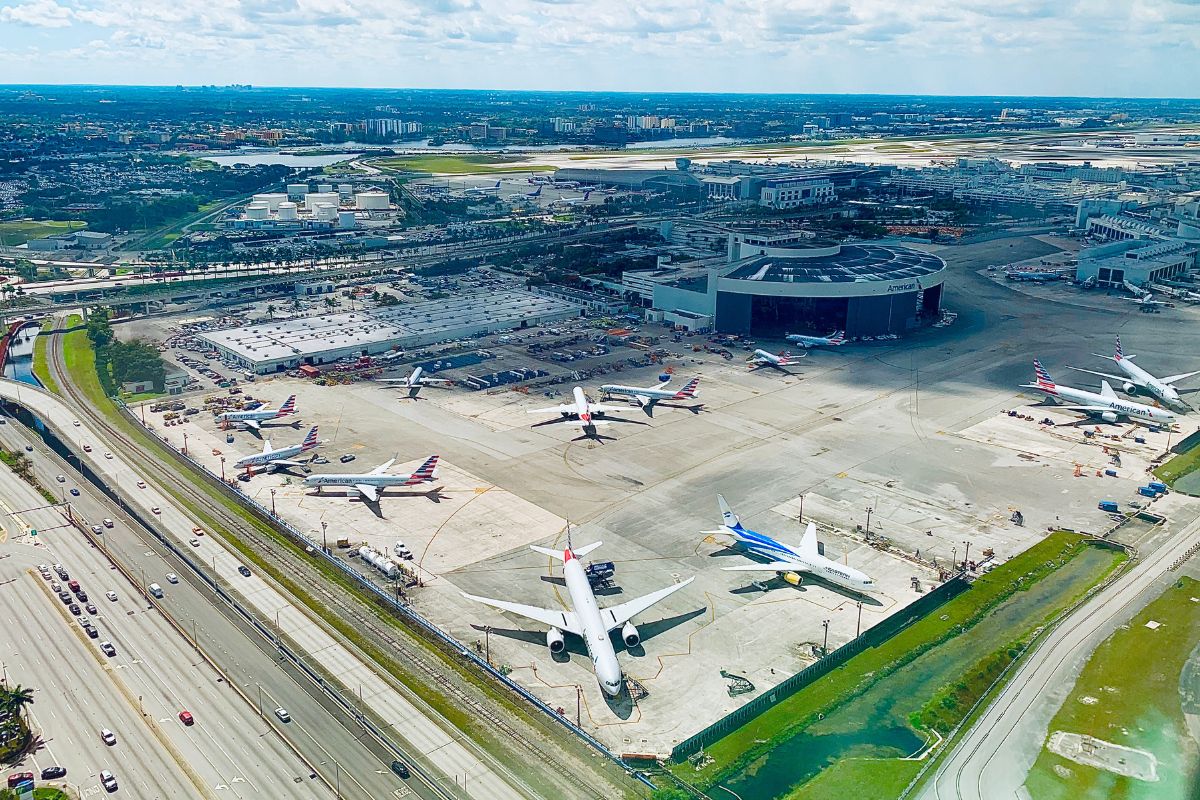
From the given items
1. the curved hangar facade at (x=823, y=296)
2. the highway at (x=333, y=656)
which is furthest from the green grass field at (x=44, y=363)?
the curved hangar facade at (x=823, y=296)

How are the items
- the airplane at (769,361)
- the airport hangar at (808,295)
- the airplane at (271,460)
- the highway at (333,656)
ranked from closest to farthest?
the highway at (333,656) → the airplane at (271,460) → the airplane at (769,361) → the airport hangar at (808,295)

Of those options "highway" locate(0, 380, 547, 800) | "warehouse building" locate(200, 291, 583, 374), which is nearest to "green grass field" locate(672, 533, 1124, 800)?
"highway" locate(0, 380, 547, 800)

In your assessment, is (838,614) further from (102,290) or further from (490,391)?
(102,290)

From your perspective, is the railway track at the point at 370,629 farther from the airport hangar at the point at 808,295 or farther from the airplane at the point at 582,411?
the airport hangar at the point at 808,295

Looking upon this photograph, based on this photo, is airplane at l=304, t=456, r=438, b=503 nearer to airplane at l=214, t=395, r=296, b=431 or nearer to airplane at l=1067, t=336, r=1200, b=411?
airplane at l=214, t=395, r=296, b=431

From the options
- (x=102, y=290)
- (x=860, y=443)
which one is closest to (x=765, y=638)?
(x=860, y=443)

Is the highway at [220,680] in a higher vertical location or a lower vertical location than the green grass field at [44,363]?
higher
